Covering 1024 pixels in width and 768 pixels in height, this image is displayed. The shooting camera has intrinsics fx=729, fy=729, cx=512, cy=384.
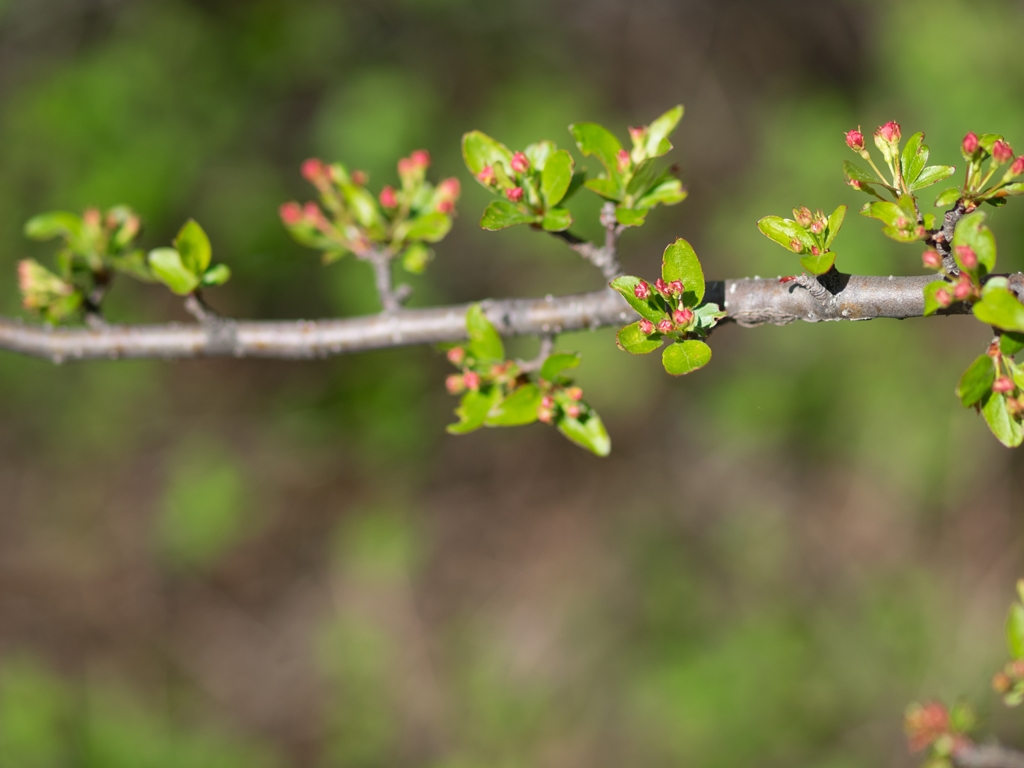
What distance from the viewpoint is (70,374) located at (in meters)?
3.94

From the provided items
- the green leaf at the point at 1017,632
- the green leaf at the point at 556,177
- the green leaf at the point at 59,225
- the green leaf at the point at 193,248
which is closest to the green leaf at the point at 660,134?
the green leaf at the point at 556,177

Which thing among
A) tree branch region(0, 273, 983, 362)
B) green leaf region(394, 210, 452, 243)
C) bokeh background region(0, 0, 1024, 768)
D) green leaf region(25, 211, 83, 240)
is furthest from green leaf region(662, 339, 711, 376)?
bokeh background region(0, 0, 1024, 768)

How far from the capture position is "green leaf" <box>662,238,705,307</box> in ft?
3.43

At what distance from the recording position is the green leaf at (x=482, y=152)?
49.4 inches

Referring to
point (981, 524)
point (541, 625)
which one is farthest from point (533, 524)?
point (981, 524)

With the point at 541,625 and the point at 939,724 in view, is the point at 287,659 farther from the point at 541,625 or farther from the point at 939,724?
the point at 939,724

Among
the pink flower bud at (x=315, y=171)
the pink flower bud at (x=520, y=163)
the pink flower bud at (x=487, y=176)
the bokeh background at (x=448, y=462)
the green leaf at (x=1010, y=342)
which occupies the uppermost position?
the pink flower bud at (x=520, y=163)

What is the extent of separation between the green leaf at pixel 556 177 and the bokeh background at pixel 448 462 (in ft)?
7.90

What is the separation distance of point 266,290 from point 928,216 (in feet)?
11.4

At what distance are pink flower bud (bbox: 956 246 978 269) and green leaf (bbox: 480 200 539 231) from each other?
59cm

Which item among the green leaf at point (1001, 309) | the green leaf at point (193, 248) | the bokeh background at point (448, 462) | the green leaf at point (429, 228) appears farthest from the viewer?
the bokeh background at point (448, 462)

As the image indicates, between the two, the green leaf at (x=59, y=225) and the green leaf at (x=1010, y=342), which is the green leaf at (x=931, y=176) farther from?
the green leaf at (x=59, y=225)

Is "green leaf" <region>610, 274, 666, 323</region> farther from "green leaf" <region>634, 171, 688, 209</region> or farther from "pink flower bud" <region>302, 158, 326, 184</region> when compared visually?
"pink flower bud" <region>302, 158, 326, 184</region>

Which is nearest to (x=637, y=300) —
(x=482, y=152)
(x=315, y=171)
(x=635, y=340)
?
(x=635, y=340)
